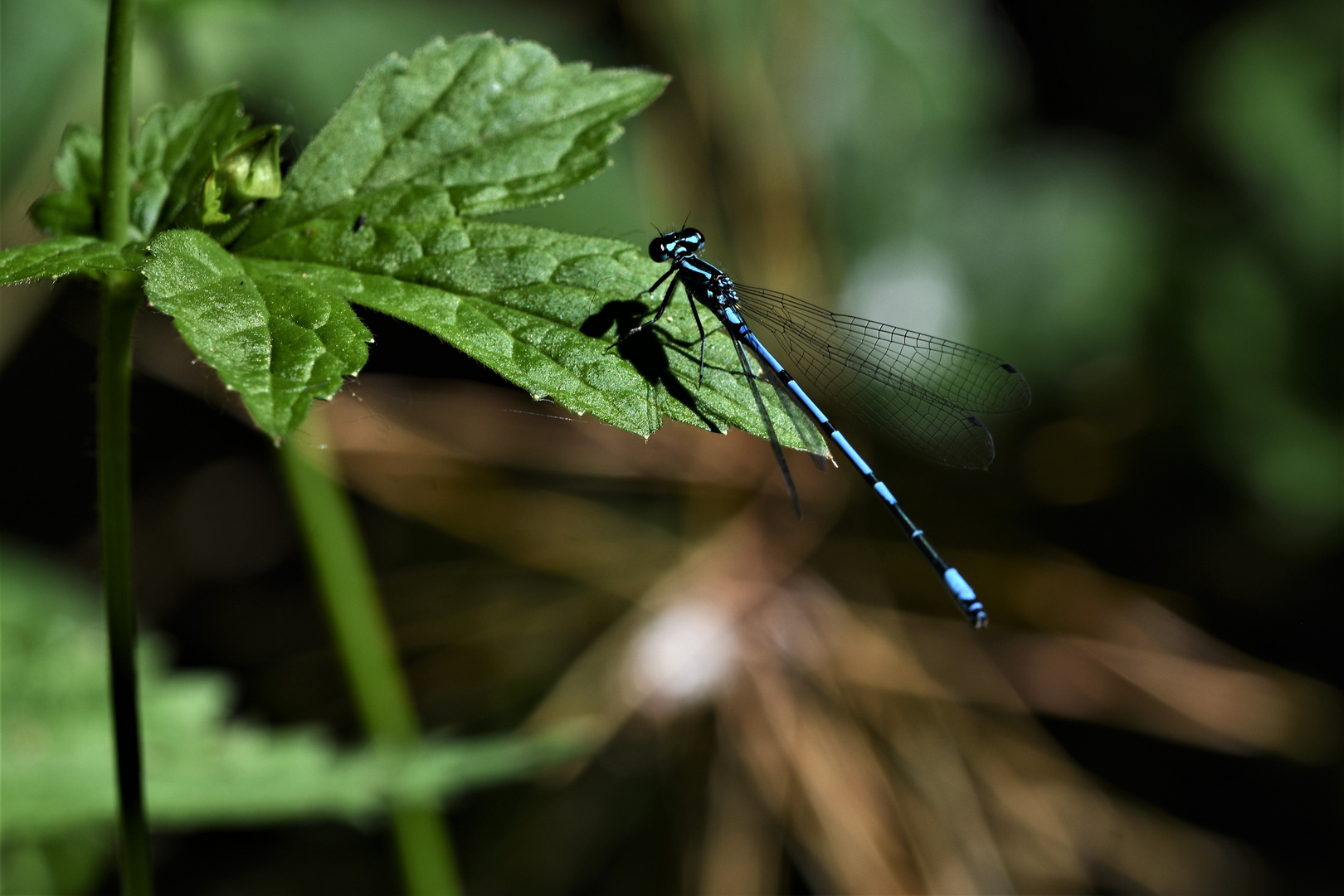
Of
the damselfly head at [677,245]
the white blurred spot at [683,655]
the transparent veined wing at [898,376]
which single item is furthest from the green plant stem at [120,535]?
the white blurred spot at [683,655]

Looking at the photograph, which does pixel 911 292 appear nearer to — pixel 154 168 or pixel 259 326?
pixel 154 168

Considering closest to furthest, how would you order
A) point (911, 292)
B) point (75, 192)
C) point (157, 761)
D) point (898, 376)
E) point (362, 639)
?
1. point (75, 192)
2. point (157, 761)
3. point (362, 639)
4. point (898, 376)
5. point (911, 292)

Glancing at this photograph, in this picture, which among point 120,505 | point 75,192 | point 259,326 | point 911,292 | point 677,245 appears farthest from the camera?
point 911,292

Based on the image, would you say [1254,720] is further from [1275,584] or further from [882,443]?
[882,443]

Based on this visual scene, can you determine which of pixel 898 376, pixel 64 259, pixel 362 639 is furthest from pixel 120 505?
pixel 898 376

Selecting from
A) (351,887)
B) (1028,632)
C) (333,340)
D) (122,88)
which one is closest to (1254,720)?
(1028,632)

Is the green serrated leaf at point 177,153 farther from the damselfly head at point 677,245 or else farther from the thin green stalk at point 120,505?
the damselfly head at point 677,245
